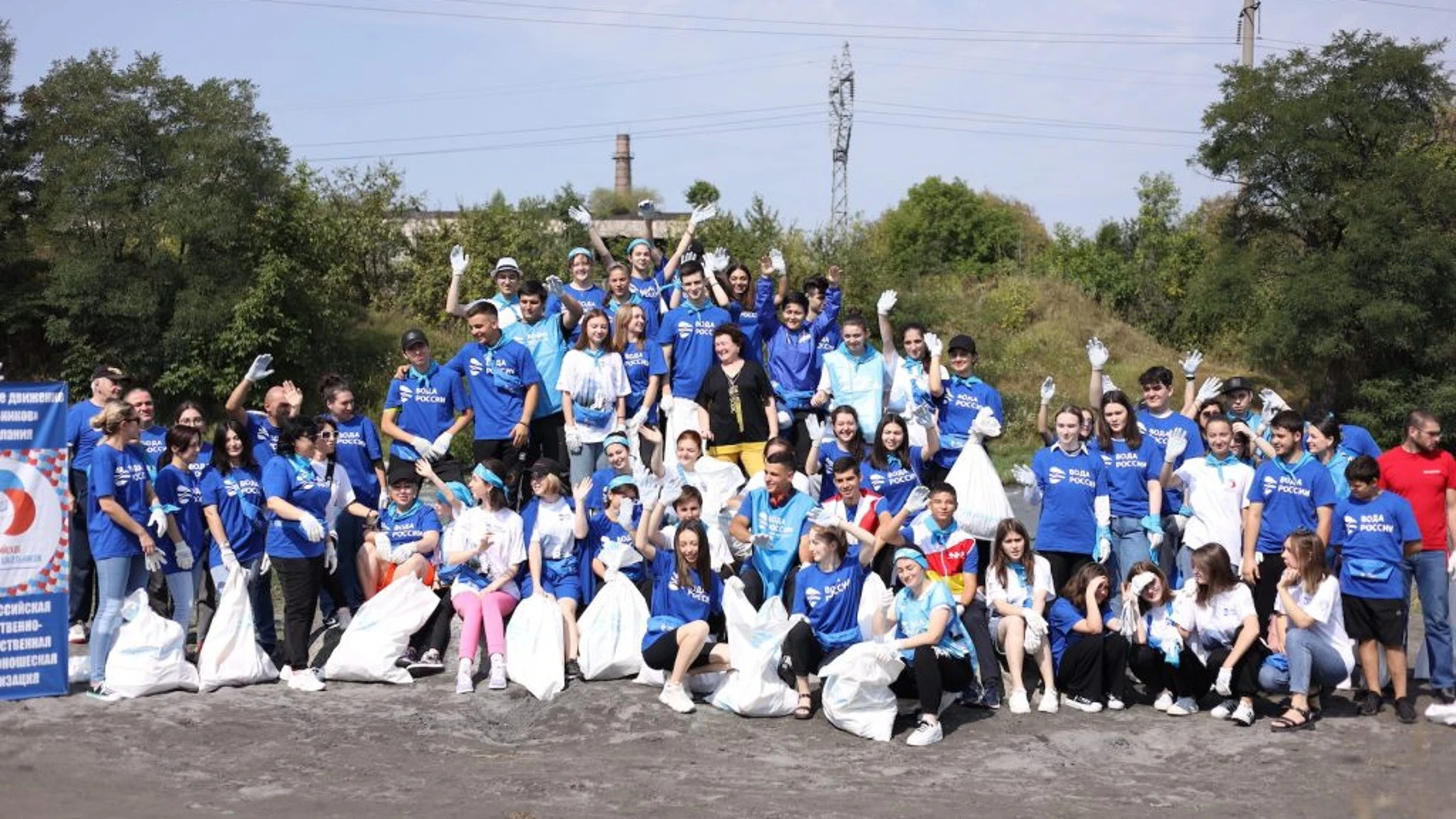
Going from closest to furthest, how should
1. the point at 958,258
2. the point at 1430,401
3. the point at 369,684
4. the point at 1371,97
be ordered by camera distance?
1. the point at 369,684
2. the point at 1430,401
3. the point at 1371,97
4. the point at 958,258

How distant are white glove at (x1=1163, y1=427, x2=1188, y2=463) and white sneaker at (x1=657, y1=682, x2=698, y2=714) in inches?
Answer: 138

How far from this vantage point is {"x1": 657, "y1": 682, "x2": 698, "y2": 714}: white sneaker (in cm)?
864

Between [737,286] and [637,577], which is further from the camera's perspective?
[737,286]

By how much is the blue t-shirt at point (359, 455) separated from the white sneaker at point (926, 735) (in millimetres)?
4063

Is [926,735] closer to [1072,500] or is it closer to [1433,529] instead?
[1072,500]

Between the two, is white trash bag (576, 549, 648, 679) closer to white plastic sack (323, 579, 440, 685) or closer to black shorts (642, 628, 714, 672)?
black shorts (642, 628, 714, 672)

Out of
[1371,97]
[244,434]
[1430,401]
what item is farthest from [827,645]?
[1371,97]

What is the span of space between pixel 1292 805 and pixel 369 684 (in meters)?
5.49

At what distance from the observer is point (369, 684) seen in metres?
A: 9.13

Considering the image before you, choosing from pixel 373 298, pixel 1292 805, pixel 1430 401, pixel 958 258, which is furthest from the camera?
pixel 958 258

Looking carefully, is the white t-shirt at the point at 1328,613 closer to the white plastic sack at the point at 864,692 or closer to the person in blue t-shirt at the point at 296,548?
the white plastic sack at the point at 864,692

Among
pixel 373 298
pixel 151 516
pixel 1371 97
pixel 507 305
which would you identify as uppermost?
pixel 1371 97

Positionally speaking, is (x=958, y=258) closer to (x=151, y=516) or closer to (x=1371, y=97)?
(x=1371, y=97)

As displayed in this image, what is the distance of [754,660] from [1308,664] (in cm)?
326
